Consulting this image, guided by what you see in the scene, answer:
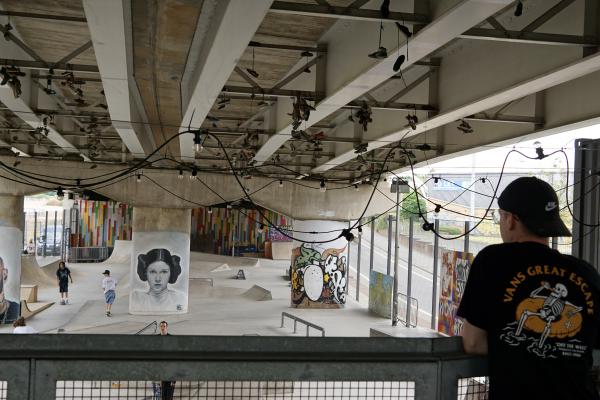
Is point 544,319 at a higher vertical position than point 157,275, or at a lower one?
higher

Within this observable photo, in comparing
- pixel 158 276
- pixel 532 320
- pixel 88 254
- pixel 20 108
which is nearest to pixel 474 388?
pixel 532 320

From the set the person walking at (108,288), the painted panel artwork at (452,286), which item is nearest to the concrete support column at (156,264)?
the person walking at (108,288)

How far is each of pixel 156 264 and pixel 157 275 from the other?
464mm

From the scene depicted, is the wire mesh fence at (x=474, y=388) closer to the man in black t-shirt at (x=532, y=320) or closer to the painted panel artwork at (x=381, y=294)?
the man in black t-shirt at (x=532, y=320)

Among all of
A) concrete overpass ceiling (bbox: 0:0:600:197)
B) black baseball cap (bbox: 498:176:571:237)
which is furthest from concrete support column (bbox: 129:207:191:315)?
Result: black baseball cap (bbox: 498:176:571:237)

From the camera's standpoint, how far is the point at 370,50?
26.0 feet

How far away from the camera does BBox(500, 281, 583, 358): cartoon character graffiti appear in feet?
7.04

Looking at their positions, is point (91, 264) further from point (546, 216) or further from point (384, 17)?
point (546, 216)

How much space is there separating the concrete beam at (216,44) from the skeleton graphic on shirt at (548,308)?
3759 millimetres

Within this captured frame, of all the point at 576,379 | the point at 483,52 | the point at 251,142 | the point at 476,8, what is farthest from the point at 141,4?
the point at 251,142

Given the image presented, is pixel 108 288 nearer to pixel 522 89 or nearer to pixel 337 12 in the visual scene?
pixel 522 89

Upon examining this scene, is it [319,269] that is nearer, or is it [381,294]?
[381,294]

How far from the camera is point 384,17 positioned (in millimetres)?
6148

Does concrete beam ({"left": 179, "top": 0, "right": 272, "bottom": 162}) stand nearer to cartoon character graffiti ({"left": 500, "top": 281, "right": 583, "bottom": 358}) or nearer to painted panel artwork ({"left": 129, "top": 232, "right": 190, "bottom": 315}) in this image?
cartoon character graffiti ({"left": 500, "top": 281, "right": 583, "bottom": 358})
